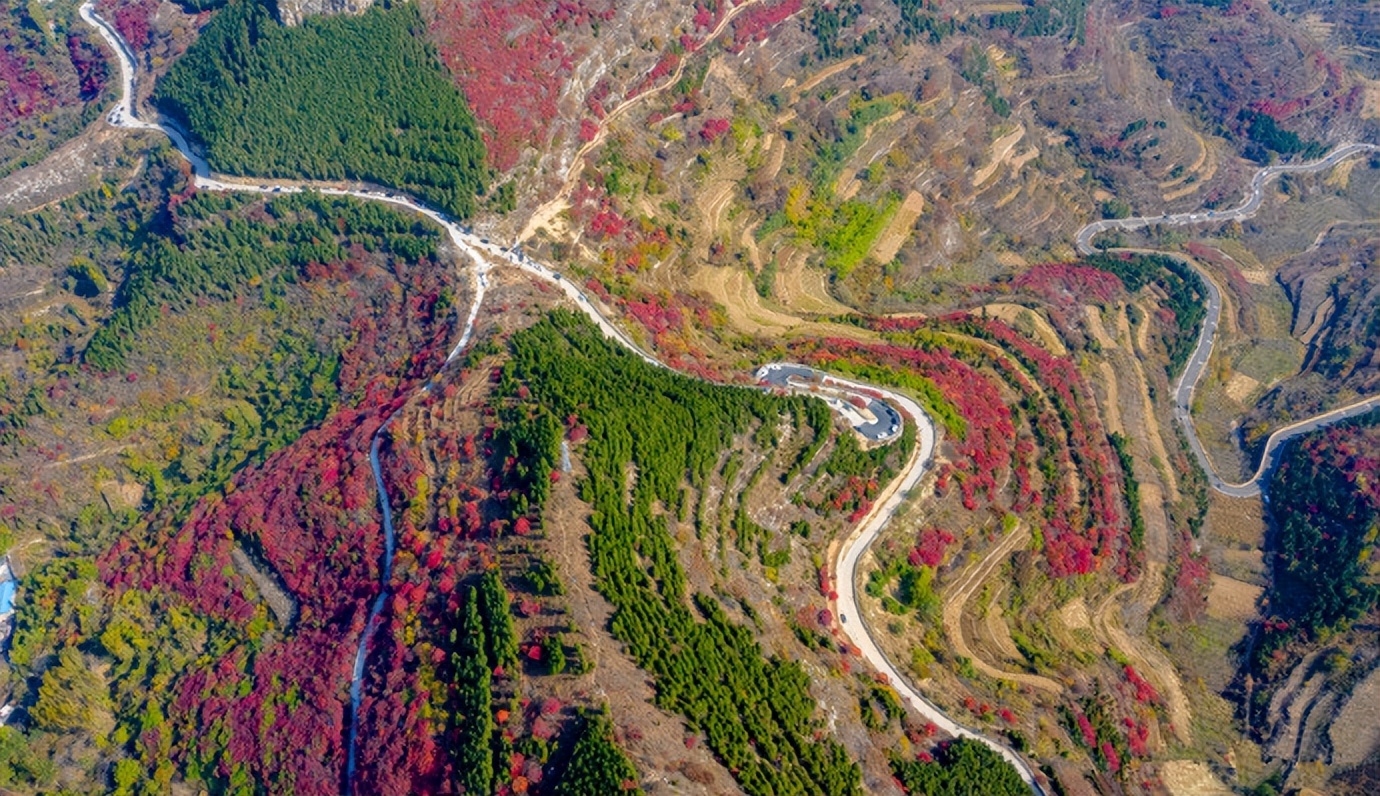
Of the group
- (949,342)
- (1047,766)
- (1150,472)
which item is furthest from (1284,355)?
(1047,766)

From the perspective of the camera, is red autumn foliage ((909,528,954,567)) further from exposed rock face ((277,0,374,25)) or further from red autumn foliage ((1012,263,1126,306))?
exposed rock face ((277,0,374,25))

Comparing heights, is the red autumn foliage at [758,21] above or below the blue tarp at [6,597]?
above

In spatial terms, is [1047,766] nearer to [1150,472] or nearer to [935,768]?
[935,768]

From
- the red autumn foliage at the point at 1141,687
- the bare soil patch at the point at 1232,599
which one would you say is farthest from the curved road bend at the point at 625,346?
the bare soil patch at the point at 1232,599

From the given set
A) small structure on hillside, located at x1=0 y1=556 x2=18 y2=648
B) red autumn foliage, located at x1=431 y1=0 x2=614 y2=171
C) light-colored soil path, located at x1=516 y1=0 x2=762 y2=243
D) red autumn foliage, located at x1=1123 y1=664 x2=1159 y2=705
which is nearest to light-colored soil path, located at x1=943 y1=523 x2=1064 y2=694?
red autumn foliage, located at x1=1123 y1=664 x2=1159 y2=705

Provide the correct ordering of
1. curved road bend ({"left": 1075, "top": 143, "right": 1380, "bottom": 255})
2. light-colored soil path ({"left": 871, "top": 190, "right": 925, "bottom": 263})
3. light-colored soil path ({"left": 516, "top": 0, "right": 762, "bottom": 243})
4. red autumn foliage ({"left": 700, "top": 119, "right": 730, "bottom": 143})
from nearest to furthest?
1. light-colored soil path ({"left": 516, "top": 0, "right": 762, "bottom": 243})
2. red autumn foliage ({"left": 700, "top": 119, "right": 730, "bottom": 143})
3. light-colored soil path ({"left": 871, "top": 190, "right": 925, "bottom": 263})
4. curved road bend ({"left": 1075, "top": 143, "right": 1380, "bottom": 255})

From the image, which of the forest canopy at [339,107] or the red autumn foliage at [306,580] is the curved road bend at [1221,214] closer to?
the forest canopy at [339,107]
